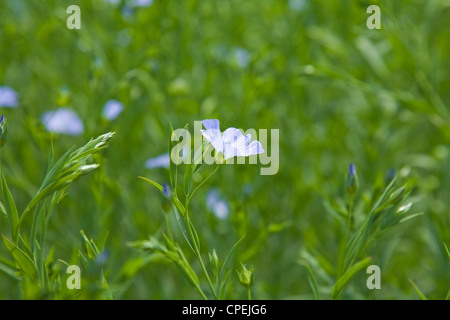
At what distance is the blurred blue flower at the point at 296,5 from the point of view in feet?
6.18

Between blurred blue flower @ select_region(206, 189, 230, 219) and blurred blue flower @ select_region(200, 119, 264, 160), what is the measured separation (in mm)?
658

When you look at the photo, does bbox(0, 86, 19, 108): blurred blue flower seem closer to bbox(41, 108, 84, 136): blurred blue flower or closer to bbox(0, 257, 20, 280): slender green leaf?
bbox(41, 108, 84, 136): blurred blue flower

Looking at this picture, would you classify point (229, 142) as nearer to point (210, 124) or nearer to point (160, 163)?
point (210, 124)

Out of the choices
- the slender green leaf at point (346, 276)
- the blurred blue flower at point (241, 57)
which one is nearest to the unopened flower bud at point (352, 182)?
the slender green leaf at point (346, 276)

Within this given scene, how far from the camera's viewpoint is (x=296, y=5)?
190 centimetres

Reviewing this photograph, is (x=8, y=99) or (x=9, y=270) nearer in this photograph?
(x=9, y=270)

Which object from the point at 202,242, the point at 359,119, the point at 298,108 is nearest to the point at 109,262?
the point at 202,242

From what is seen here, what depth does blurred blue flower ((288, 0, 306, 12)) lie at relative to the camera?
1.88 meters

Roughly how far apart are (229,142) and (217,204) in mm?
694

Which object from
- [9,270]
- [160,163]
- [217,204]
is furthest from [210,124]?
[217,204]

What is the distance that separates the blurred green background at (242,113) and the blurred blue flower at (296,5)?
2 centimetres

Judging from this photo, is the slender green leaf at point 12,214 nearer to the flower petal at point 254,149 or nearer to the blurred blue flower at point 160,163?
the flower petal at point 254,149

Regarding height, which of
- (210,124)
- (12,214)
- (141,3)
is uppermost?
(141,3)
